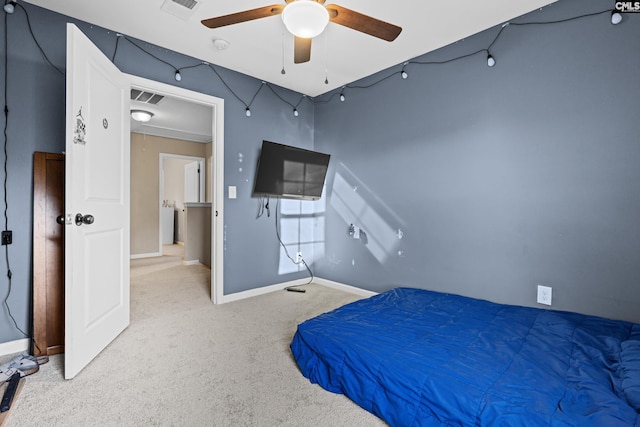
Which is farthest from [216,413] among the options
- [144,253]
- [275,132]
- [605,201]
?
[144,253]

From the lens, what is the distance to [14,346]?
2143mm

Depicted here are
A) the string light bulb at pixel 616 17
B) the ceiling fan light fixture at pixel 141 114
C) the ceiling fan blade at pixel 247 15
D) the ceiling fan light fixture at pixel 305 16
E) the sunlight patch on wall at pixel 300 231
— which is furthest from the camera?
the ceiling fan light fixture at pixel 141 114

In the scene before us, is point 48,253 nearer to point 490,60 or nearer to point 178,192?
point 490,60

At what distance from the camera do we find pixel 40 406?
5.11ft

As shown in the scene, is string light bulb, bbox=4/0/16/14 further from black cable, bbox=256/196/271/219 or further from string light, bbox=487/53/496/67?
string light, bbox=487/53/496/67

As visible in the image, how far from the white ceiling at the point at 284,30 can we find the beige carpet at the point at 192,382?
237 centimetres

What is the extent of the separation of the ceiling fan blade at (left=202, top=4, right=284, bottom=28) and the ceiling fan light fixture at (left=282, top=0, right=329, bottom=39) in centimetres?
8

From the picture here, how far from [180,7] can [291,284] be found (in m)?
2.97

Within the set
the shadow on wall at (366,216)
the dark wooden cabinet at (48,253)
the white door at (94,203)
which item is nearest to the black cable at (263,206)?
the shadow on wall at (366,216)

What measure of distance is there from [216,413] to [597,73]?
304cm

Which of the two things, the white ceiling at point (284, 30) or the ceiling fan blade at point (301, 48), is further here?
the white ceiling at point (284, 30)

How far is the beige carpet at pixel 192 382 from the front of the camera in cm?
148

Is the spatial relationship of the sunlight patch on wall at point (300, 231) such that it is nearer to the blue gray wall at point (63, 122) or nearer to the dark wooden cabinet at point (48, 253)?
the blue gray wall at point (63, 122)

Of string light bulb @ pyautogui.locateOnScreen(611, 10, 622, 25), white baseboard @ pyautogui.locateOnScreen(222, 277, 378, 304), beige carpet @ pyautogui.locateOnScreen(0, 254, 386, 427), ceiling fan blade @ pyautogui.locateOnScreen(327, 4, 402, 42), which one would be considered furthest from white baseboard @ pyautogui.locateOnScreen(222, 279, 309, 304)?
string light bulb @ pyautogui.locateOnScreen(611, 10, 622, 25)
